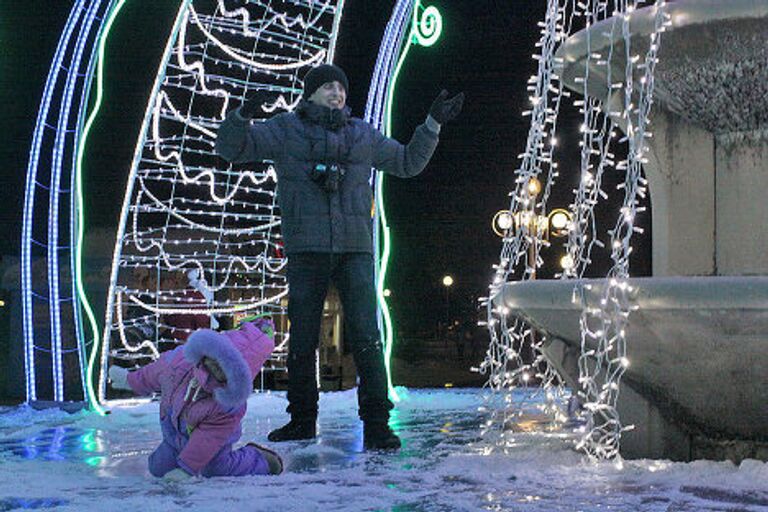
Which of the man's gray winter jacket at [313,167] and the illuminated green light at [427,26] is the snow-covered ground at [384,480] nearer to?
the man's gray winter jacket at [313,167]

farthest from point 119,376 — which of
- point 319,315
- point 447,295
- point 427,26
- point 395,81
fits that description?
point 447,295

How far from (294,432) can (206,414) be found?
3.93 feet

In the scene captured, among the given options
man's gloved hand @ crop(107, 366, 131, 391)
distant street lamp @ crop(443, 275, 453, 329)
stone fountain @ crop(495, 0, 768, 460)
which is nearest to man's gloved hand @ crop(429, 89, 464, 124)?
stone fountain @ crop(495, 0, 768, 460)

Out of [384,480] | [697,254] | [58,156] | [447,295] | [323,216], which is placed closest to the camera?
[384,480]

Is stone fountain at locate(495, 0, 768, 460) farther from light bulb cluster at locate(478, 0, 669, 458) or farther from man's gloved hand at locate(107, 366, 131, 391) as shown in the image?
Result: man's gloved hand at locate(107, 366, 131, 391)

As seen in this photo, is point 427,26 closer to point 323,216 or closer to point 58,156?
point 58,156

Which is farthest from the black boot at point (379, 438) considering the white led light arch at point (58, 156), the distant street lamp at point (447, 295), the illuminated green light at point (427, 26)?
the distant street lamp at point (447, 295)

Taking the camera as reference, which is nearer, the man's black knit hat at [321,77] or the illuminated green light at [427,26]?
the man's black knit hat at [321,77]

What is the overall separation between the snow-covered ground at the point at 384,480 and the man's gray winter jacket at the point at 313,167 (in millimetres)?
991

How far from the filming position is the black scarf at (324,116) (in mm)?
5039

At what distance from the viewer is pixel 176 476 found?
383cm

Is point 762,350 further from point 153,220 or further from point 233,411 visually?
point 153,220

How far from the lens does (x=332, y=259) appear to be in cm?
503

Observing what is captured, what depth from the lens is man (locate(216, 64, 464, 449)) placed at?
16.4 ft
